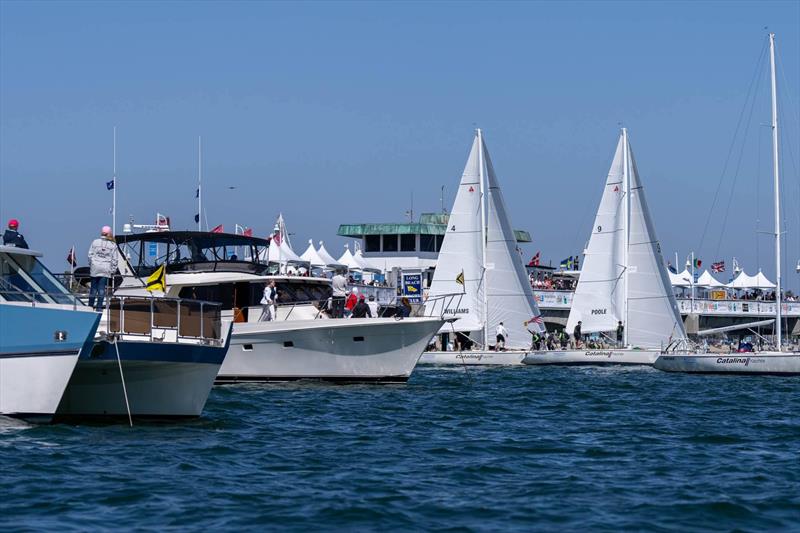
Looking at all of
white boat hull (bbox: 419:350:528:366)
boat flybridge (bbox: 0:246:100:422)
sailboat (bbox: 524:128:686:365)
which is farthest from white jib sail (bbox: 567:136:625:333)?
boat flybridge (bbox: 0:246:100:422)

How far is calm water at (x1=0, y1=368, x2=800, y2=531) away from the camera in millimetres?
13156

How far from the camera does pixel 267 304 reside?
3084cm

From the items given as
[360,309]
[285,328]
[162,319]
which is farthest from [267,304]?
[162,319]

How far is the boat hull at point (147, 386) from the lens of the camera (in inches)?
790

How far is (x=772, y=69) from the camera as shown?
5150 cm

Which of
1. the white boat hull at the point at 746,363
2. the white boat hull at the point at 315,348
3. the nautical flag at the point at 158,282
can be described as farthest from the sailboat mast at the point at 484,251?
the nautical flag at the point at 158,282

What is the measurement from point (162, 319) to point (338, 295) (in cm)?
1215

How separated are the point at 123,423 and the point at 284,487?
654 cm

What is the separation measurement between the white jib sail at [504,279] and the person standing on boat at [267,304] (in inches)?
872

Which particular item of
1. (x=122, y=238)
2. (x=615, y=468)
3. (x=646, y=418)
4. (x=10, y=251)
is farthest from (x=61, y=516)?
(x=122, y=238)

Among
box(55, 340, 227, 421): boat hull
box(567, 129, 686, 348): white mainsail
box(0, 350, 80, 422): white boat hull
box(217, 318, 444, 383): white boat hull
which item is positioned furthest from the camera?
box(567, 129, 686, 348): white mainsail

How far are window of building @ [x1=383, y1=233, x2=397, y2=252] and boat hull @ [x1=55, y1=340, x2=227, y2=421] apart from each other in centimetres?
5474

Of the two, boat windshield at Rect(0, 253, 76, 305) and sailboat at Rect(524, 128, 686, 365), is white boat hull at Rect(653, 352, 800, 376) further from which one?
boat windshield at Rect(0, 253, 76, 305)

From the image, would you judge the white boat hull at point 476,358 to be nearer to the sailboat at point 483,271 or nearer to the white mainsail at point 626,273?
the sailboat at point 483,271
